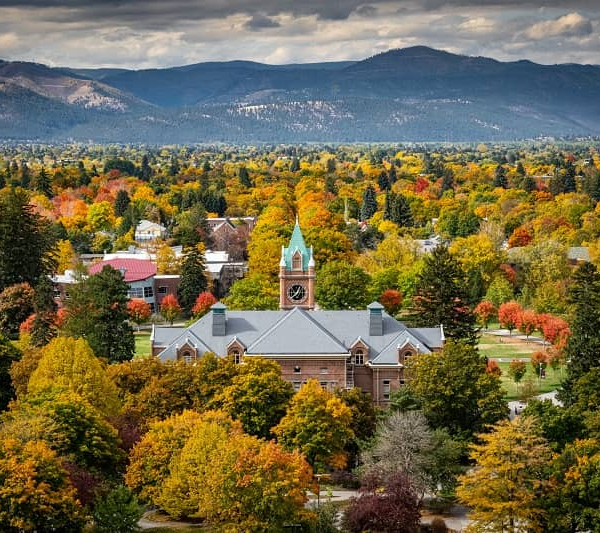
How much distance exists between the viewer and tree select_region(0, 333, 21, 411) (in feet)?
208

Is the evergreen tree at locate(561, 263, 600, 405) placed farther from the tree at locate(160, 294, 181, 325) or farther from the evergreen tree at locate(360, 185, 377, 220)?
the evergreen tree at locate(360, 185, 377, 220)

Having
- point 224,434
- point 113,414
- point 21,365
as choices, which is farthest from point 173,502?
point 21,365

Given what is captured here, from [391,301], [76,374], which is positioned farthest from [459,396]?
[391,301]

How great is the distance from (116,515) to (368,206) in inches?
4617

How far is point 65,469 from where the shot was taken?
157ft

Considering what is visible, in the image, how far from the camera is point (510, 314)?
93.9m

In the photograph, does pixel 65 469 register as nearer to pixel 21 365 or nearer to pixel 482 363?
pixel 21 365

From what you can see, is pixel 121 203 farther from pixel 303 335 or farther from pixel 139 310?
pixel 303 335

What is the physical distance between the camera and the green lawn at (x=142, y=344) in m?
86.0

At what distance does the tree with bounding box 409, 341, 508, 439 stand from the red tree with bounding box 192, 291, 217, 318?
131 ft

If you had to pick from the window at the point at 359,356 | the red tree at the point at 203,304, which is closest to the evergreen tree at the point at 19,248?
the red tree at the point at 203,304

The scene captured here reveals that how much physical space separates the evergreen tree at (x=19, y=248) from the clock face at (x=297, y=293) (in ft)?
96.3

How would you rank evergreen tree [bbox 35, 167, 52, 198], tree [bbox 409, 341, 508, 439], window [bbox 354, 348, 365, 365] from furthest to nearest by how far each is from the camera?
1. evergreen tree [bbox 35, 167, 52, 198]
2. window [bbox 354, 348, 365, 365]
3. tree [bbox 409, 341, 508, 439]

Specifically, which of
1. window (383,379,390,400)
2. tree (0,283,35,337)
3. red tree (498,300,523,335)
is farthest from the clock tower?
tree (0,283,35,337)
